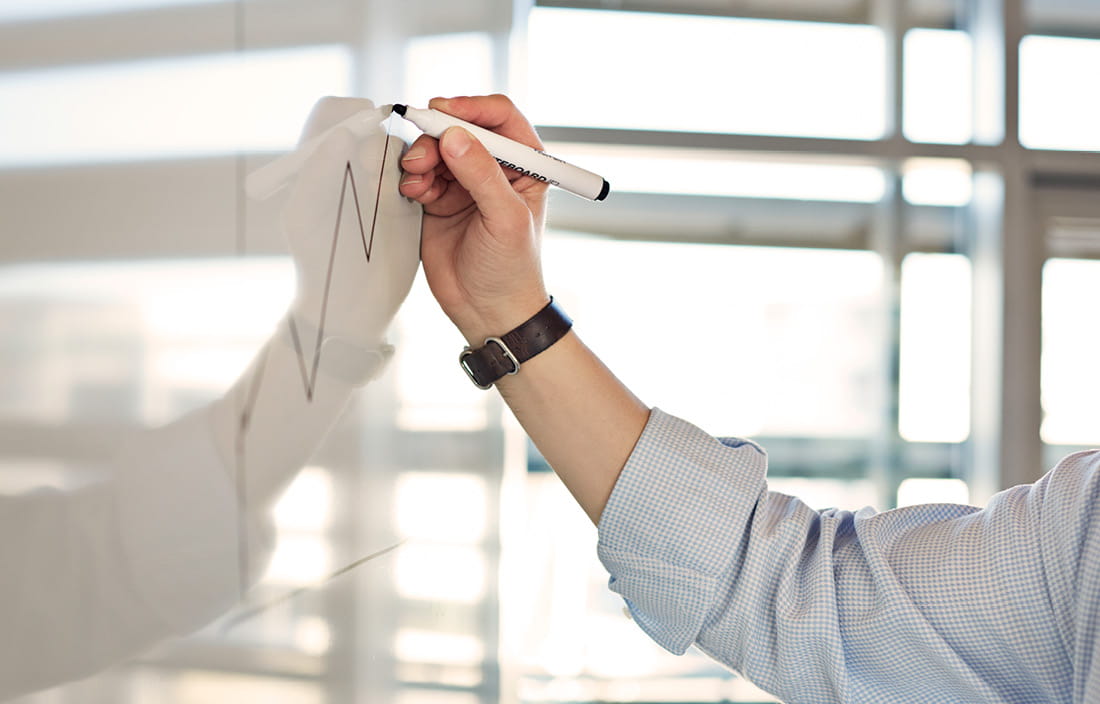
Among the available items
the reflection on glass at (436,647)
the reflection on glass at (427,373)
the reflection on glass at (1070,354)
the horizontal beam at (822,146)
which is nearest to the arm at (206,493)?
the reflection on glass at (427,373)

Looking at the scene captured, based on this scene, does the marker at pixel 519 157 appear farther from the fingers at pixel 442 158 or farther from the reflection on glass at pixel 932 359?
the reflection on glass at pixel 932 359

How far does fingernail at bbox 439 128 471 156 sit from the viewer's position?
1.47 feet

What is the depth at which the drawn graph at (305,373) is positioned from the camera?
0.29 metres

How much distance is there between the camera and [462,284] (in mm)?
562

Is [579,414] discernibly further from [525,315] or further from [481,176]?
[481,176]

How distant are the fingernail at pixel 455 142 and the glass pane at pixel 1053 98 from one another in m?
1.83

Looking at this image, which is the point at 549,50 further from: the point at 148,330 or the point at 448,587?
the point at 148,330

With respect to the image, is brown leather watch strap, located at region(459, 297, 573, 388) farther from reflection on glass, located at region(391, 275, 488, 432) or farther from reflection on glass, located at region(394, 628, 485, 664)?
reflection on glass, located at region(394, 628, 485, 664)

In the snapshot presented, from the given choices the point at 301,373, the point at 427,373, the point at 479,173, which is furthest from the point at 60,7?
the point at 427,373

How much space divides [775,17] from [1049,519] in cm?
161

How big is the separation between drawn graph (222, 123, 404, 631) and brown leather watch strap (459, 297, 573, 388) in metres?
0.12

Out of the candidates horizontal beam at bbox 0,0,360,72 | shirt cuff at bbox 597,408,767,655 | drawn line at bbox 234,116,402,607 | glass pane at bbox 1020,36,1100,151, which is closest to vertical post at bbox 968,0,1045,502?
glass pane at bbox 1020,36,1100,151

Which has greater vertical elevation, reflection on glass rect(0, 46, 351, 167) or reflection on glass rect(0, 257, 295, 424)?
reflection on glass rect(0, 46, 351, 167)

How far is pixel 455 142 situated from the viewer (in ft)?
1.48
